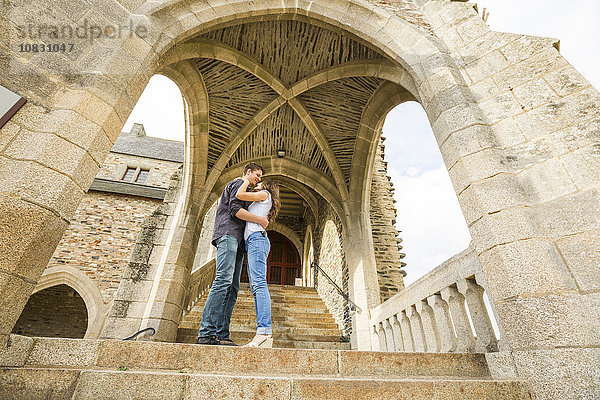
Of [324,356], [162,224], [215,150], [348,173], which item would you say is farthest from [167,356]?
[348,173]

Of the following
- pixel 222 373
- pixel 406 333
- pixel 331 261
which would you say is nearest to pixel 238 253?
pixel 222 373

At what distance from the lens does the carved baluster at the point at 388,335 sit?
14.3 ft

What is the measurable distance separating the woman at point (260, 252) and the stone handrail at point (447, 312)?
179 cm

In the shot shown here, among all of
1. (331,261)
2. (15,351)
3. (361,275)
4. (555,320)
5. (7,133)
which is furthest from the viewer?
(331,261)

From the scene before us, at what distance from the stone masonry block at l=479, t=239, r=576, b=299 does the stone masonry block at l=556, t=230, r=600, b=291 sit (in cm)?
4

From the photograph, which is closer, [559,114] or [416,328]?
[559,114]

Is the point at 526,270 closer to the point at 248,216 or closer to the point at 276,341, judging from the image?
the point at 248,216

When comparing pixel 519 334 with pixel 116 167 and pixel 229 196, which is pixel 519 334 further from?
pixel 116 167

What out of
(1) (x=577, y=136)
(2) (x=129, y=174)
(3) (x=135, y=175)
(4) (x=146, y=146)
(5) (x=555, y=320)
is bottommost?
(5) (x=555, y=320)

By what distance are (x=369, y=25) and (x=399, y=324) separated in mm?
4086

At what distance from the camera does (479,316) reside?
2.49 meters

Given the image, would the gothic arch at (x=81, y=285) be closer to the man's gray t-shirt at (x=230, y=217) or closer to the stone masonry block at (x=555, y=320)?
the man's gray t-shirt at (x=230, y=217)

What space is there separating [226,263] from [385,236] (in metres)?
4.96

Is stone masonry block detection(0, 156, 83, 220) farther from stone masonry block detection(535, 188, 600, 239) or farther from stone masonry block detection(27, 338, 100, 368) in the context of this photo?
stone masonry block detection(535, 188, 600, 239)
